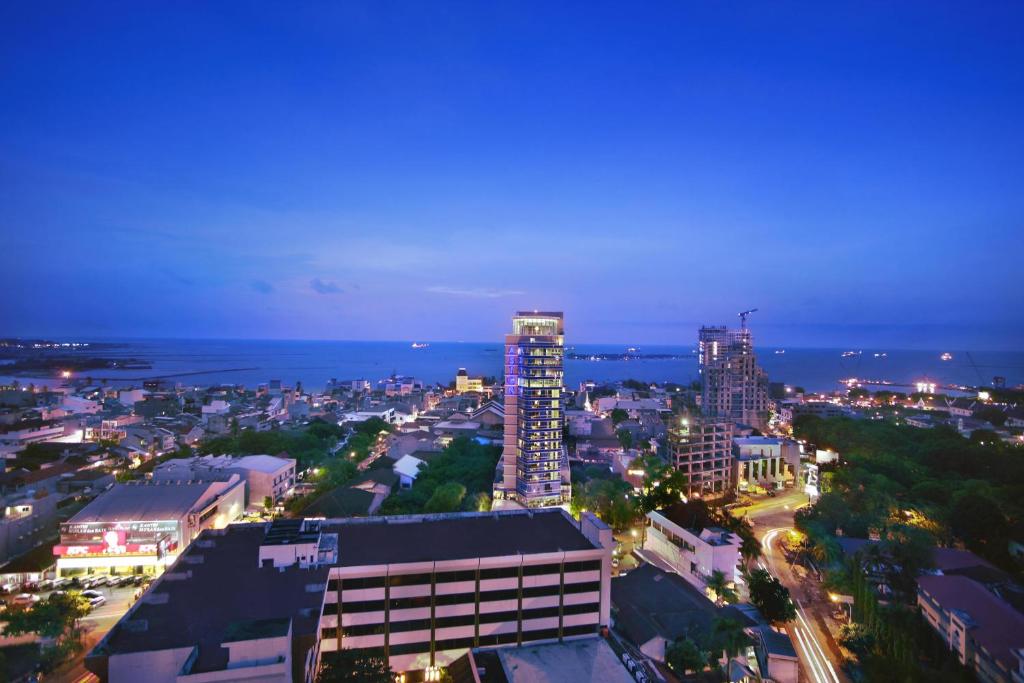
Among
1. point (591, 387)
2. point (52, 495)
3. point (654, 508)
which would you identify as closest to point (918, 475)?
point (654, 508)

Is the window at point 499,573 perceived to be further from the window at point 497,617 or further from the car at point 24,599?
the car at point 24,599

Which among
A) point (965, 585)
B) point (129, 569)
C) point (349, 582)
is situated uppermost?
point (349, 582)

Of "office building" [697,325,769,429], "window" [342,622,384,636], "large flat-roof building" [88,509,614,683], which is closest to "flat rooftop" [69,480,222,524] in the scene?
"large flat-roof building" [88,509,614,683]

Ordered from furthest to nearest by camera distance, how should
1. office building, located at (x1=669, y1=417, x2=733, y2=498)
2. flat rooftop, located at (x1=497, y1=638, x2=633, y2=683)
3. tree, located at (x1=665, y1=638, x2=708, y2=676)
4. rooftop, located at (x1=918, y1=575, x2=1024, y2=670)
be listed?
office building, located at (x1=669, y1=417, x2=733, y2=498), rooftop, located at (x1=918, y1=575, x2=1024, y2=670), tree, located at (x1=665, y1=638, x2=708, y2=676), flat rooftop, located at (x1=497, y1=638, x2=633, y2=683)

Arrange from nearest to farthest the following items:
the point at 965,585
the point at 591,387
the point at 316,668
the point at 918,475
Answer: the point at 316,668
the point at 965,585
the point at 918,475
the point at 591,387

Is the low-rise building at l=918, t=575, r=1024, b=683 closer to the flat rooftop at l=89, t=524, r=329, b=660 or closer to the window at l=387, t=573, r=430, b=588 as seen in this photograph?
the window at l=387, t=573, r=430, b=588

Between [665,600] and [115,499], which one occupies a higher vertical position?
[115,499]

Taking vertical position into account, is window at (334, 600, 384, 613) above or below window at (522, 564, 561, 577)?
below

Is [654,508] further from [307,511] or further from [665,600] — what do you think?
[307,511]
